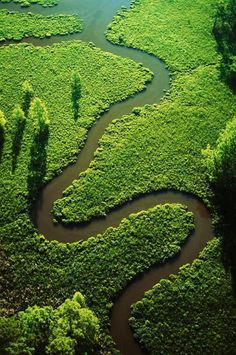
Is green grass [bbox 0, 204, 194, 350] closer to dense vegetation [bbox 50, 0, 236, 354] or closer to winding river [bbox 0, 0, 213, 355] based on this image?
winding river [bbox 0, 0, 213, 355]

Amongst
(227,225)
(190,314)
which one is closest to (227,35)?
(227,225)

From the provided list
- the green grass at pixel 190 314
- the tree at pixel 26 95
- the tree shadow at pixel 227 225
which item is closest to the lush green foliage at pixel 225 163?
the tree shadow at pixel 227 225

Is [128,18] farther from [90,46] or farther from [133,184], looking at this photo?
[133,184]

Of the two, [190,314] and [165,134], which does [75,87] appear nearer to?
[165,134]

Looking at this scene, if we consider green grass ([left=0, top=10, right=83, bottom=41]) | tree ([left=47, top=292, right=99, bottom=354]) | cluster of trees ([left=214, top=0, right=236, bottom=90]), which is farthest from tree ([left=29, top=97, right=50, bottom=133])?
cluster of trees ([left=214, top=0, right=236, bottom=90])

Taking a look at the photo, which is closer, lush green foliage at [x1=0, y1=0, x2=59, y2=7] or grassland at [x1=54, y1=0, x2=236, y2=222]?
grassland at [x1=54, y1=0, x2=236, y2=222]

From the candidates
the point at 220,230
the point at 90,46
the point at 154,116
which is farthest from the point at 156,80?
the point at 220,230
